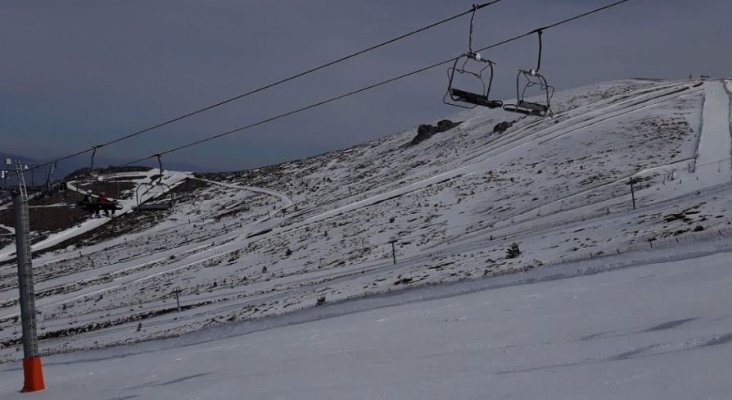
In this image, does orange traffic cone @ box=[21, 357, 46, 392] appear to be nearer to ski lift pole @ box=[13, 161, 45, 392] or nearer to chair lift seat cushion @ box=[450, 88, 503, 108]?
ski lift pole @ box=[13, 161, 45, 392]

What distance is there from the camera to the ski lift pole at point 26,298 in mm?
13867

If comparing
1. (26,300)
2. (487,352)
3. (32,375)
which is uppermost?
(26,300)

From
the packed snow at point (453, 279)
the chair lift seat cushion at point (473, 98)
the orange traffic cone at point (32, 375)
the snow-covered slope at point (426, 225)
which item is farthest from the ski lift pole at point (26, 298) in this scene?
the chair lift seat cushion at point (473, 98)

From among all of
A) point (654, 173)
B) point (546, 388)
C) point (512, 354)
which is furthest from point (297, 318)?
point (654, 173)

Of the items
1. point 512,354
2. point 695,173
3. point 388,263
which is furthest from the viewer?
point 388,263

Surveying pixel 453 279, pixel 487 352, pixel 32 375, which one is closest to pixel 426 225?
pixel 453 279

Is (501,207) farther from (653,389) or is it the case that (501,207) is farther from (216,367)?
(653,389)

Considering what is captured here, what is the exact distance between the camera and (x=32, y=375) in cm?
1404

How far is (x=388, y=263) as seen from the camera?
93.6 feet

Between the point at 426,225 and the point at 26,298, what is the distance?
24.8m

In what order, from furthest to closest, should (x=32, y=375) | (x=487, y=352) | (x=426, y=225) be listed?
(x=426, y=225), (x=32, y=375), (x=487, y=352)

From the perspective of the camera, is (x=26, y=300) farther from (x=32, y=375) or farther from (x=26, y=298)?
(x=32, y=375)

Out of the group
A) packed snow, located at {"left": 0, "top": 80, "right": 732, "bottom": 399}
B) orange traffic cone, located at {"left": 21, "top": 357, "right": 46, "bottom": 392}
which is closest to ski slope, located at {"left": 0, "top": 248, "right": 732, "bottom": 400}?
packed snow, located at {"left": 0, "top": 80, "right": 732, "bottom": 399}

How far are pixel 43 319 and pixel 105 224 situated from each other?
141ft
